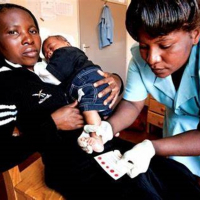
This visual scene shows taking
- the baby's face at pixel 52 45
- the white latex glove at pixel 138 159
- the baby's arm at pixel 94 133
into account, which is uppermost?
the baby's face at pixel 52 45

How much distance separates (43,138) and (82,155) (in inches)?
6.4

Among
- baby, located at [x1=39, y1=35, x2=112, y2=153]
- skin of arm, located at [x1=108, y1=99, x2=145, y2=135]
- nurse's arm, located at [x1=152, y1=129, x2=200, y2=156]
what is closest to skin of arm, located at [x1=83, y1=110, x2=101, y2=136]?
baby, located at [x1=39, y1=35, x2=112, y2=153]

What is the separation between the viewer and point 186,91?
34.9 inches

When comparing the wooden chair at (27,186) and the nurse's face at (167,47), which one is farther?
the wooden chair at (27,186)

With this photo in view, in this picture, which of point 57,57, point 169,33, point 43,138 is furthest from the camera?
point 57,57

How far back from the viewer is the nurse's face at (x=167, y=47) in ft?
2.21

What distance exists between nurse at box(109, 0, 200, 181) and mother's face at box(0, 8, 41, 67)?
44cm

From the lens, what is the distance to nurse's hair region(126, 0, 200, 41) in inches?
24.6

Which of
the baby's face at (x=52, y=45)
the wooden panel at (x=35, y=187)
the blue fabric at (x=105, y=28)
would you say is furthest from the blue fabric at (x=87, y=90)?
the blue fabric at (x=105, y=28)

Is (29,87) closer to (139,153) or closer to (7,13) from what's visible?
(7,13)

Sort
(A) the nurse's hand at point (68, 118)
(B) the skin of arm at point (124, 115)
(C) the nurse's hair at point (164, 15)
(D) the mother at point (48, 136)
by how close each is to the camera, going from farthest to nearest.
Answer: (B) the skin of arm at point (124, 115), (A) the nurse's hand at point (68, 118), (D) the mother at point (48, 136), (C) the nurse's hair at point (164, 15)

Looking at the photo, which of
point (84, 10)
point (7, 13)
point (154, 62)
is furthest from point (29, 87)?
point (84, 10)

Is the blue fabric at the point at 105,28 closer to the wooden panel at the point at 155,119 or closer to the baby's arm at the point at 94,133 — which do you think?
the wooden panel at the point at 155,119

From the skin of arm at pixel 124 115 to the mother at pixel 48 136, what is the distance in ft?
0.43
